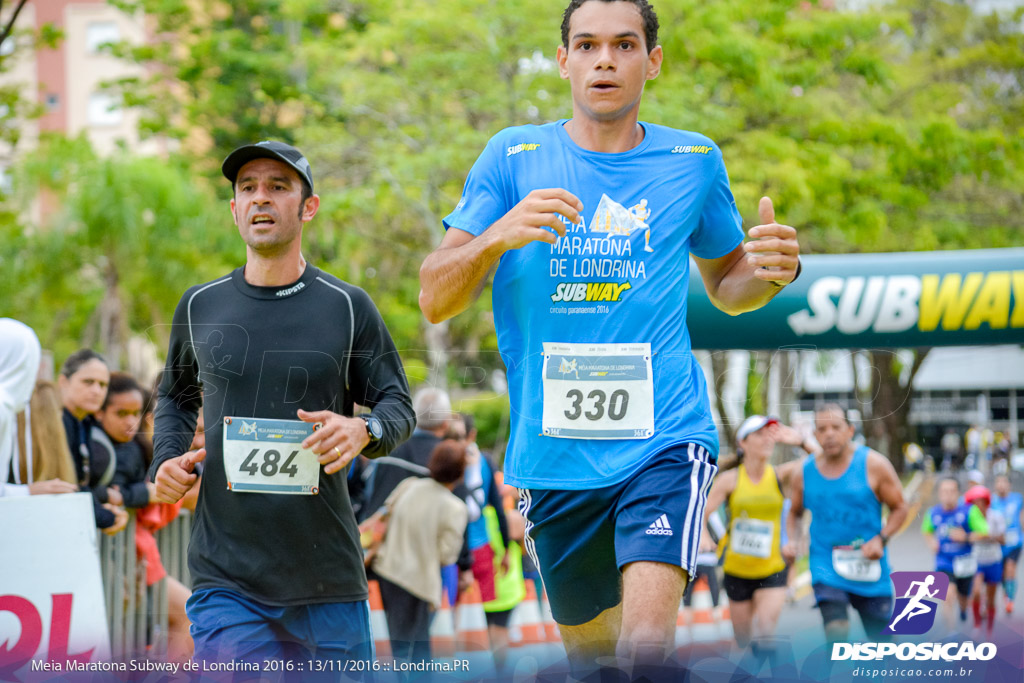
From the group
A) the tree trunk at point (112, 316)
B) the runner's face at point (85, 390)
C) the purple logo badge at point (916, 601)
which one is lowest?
the purple logo badge at point (916, 601)

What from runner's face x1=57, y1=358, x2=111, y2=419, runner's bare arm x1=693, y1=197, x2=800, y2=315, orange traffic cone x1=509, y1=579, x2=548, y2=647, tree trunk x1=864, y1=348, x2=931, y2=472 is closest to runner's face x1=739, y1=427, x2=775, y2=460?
tree trunk x1=864, y1=348, x2=931, y2=472

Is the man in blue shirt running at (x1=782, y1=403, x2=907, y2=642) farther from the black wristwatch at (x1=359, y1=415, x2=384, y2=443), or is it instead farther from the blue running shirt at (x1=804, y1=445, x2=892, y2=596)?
the black wristwatch at (x1=359, y1=415, x2=384, y2=443)

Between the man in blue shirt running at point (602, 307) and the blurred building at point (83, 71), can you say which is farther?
the blurred building at point (83, 71)

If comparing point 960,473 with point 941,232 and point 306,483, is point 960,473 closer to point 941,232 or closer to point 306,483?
point 941,232

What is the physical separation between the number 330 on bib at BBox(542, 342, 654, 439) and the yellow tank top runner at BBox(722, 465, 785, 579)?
512 centimetres

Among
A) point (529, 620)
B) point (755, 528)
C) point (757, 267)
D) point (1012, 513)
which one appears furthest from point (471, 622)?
point (1012, 513)

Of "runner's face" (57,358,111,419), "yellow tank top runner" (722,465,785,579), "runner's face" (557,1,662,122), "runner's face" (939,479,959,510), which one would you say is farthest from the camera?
"runner's face" (939,479,959,510)

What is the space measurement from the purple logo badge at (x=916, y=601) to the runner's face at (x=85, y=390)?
3.75 m

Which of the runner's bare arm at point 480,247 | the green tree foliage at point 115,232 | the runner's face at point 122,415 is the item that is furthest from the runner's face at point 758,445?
the green tree foliage at point 115,232

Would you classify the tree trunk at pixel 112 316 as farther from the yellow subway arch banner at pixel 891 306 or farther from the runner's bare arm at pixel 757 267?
the runner's bare arm at pixel 757 267

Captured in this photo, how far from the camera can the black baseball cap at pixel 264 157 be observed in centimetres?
362

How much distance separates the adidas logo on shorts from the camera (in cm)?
283

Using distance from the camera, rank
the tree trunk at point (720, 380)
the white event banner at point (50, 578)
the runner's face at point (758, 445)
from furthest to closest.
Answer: the runner's face at point (758, 445)
the tree trunk at point (720, 380)
the white event banner at point (50, 578)

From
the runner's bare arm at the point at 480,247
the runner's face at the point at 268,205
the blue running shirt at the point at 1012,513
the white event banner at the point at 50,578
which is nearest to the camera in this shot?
the runner's bare arm at the point at 480,247
